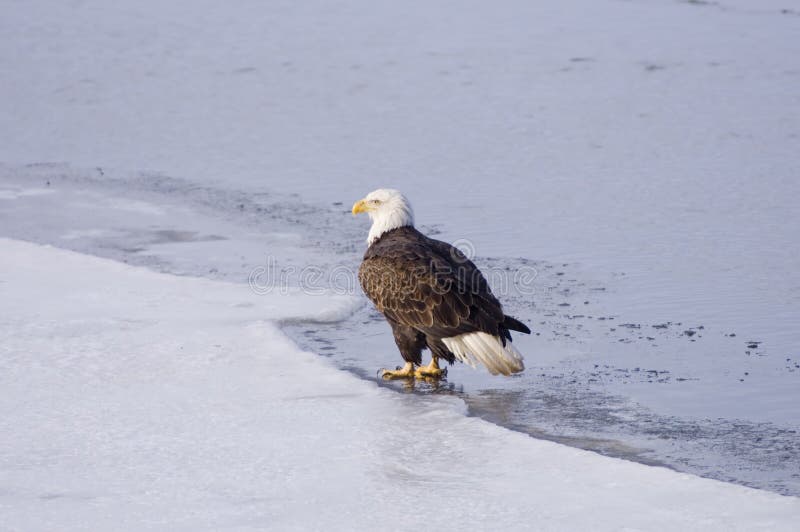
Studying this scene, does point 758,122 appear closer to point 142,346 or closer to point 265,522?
point 142,346

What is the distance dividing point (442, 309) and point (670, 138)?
551 centimetres

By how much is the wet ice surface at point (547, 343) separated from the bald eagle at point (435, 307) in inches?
6.2

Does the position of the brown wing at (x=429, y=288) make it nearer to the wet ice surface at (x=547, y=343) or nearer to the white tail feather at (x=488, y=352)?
the white tail feather at (x=488, y=352)

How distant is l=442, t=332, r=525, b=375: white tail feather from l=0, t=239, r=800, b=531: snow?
316mm

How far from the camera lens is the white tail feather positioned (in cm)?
546

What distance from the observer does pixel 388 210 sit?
623 cm

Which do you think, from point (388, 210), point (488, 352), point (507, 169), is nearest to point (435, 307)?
point (488, 352)

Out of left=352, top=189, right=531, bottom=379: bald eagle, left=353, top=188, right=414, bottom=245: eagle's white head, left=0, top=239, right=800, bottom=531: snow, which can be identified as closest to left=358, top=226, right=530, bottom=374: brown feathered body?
left=352, top=189, right=531, bottom=379: bald eagle

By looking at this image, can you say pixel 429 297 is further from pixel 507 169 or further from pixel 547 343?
pixel 507 169

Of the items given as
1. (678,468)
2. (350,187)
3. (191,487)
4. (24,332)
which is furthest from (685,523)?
(350,187)

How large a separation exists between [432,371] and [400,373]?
17cm

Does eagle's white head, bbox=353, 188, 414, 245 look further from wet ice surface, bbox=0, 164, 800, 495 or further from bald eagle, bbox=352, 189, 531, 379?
wet ice surface, bbox=0, 164, 800, 495

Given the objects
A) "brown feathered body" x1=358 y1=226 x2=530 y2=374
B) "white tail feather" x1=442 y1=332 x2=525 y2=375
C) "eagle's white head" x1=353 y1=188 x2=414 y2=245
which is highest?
"eagle's white head" x1=353 y1=188 x2=414 y2=245

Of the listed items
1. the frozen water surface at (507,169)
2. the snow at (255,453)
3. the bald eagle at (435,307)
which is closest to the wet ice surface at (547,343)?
the frozen water surface at (507,169)
